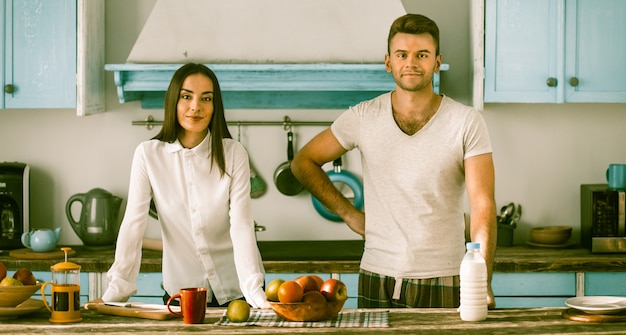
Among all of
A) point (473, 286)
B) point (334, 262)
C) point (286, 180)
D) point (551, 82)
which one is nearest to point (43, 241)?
point (286, 180)

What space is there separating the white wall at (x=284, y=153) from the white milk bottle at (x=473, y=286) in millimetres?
2128

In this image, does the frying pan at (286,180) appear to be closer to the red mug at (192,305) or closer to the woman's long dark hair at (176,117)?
the woman's long dark hair at (176,117)

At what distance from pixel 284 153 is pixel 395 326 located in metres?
2.23

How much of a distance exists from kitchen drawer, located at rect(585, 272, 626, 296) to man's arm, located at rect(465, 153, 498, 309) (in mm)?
1320

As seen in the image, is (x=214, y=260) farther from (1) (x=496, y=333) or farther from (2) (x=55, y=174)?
(2) (x=55, y=174)

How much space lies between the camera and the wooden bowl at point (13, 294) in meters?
2.38

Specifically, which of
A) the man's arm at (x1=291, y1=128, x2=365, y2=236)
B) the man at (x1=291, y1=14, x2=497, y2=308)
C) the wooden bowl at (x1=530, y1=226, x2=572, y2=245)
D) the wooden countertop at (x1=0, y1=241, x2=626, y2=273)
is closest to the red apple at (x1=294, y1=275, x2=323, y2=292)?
the man at (x1=291, y1=14, x2=497, y2=308)

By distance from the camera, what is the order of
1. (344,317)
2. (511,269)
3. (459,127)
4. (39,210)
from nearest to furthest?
(344,317)
(459,127)
(511,269)
(39,210)

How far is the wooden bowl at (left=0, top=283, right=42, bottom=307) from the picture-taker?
2377mm

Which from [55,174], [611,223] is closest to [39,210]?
[55,174]

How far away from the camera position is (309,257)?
12.7ft

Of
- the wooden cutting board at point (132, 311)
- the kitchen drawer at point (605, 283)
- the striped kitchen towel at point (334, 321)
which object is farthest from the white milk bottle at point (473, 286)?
the kitchen drawer at point (605, 283)

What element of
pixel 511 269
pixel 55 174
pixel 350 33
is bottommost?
pixel 511 269

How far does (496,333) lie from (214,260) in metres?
1.01
